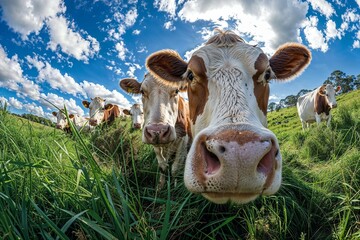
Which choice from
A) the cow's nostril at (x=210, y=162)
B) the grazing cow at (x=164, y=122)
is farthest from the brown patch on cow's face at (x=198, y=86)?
the grazing cow at (x=164, y=122)

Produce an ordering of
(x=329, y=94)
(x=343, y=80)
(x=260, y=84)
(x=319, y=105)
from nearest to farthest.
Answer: (x=260, y=84), (x=319, y=105), (x=329, y=94), (x=343, y=80)

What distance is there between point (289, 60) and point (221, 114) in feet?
7.63

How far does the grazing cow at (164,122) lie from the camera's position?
4.22 meters

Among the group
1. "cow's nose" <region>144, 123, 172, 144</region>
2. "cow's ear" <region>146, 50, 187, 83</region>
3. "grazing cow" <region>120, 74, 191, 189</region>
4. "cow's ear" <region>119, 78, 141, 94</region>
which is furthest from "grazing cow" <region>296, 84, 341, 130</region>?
"cow's ear" <region>146, 50, 187, 83</region>

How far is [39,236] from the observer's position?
1.95 meters

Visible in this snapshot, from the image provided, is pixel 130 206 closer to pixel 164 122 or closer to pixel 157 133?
pixel 157 133

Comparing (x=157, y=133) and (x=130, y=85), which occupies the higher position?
(x=130, y=85)

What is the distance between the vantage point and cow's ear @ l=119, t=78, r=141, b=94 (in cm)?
571

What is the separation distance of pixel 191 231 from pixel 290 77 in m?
2.68

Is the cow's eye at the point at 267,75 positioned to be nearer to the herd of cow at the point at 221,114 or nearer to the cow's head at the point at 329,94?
the herd of cow at the point at 221,114

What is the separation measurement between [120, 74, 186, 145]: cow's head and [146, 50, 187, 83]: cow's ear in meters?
0.16

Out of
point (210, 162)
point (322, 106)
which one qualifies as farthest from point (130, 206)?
point (322, 106)

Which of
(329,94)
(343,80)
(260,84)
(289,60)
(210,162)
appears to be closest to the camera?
(210,162)

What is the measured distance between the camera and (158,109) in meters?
4.64
